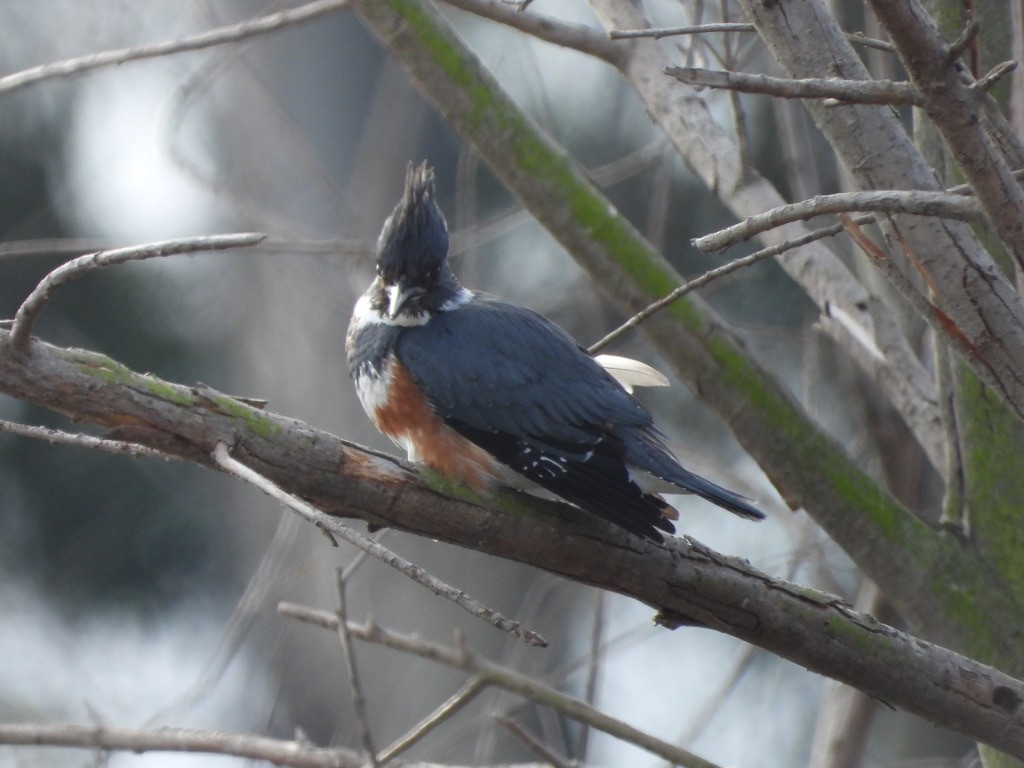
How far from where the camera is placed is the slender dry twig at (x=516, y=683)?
2.33 meters

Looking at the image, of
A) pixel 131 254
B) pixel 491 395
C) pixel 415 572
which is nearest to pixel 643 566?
pixel 491 395

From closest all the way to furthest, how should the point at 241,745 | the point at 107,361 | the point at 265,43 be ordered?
the point at 107,361 → the point at 241,745 → the point at 265,43

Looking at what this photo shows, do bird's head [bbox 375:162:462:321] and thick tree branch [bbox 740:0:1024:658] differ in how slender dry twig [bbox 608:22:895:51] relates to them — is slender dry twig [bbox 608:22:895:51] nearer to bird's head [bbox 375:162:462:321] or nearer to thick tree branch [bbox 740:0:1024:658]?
thick tree branch [bbox 740:0:1024:658]

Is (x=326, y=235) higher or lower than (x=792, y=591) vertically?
higher

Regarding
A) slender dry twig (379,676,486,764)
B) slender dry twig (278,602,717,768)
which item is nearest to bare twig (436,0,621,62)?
slender dry twig (278,602,717,768)

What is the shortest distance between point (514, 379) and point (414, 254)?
1.62 feet

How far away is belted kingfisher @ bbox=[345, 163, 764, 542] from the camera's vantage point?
2.64 meters

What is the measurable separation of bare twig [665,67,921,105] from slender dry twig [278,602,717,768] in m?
1.35

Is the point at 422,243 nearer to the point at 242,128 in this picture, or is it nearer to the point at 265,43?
the point at 242,128

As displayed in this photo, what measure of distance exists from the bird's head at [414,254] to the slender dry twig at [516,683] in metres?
0.98

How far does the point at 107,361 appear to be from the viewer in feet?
6.39

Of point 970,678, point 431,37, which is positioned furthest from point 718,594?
point 431,37

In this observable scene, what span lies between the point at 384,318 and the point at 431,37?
741mm

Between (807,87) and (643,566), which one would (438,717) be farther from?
(807,87)
